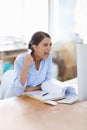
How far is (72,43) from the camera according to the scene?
4156 millimetres

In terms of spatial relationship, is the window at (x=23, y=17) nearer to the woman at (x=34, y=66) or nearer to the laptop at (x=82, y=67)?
the woman at (x=34, y=66)

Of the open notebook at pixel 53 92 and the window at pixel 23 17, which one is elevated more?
the window at pixel 23 17

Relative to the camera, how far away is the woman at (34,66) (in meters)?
1.85

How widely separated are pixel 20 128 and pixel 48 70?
3.23ft

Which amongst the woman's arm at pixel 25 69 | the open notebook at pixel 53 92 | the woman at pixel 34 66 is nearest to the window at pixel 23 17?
the woman at pixel 34 66

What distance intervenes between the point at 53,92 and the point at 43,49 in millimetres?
511

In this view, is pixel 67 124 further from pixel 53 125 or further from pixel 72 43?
pixel 72 43

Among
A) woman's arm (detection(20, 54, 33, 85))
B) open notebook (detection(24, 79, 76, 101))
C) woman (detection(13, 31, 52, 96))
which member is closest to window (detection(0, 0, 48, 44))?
woman (detection(13, 31, 52, 96))

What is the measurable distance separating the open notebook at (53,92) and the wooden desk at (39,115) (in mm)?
85

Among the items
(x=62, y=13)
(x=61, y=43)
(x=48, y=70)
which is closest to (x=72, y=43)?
(x=61, y=43)

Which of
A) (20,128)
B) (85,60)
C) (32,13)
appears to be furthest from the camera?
(32,13)

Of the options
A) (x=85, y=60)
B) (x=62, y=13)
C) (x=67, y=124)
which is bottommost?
(x=67, y=124)

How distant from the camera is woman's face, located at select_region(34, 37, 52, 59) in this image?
2.01 m

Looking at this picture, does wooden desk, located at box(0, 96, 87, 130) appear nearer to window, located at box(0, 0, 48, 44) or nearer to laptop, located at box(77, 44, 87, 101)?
laptop, located at box(77, 44, 87, 101)
